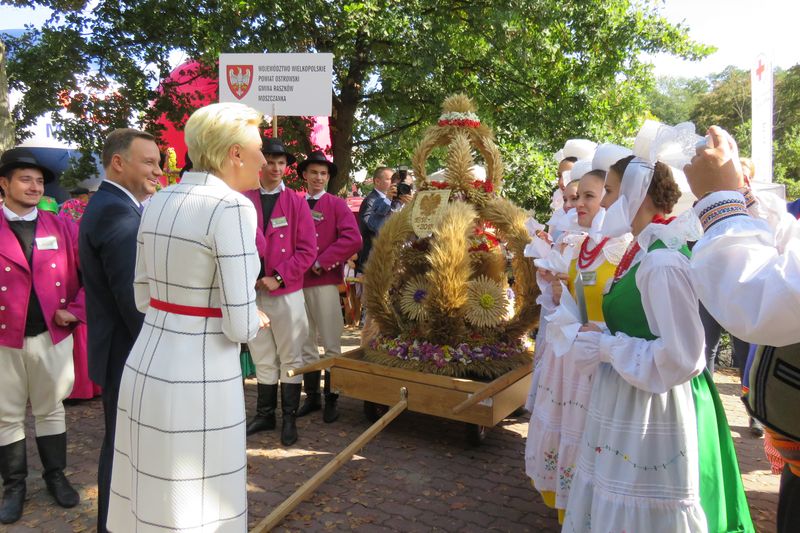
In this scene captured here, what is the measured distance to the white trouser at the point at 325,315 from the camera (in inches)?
203

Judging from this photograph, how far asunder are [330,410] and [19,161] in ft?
9.52

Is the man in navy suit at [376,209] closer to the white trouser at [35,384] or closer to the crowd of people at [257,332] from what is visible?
the crowd of people at [257,332]

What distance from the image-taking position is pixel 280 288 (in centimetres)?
459

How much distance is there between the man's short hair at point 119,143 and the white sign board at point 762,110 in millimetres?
5044

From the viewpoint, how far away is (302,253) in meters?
4.69

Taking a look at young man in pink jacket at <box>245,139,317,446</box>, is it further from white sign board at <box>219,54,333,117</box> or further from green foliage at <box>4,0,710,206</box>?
green foliage at <box>4,0,710,206</box>

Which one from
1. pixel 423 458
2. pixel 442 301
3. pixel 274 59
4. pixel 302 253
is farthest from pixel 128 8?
pixel 423 458

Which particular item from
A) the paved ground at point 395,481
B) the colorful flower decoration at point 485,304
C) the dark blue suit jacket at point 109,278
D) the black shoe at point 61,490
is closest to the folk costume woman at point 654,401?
the paved ground at point 395,481

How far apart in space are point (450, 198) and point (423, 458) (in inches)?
75.3

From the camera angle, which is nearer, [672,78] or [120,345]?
[120,345]

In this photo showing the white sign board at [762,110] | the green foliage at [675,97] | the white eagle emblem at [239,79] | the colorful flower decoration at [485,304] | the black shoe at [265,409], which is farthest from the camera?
the green foliage at [675,97]

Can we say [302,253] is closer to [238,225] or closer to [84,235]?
[84,235]

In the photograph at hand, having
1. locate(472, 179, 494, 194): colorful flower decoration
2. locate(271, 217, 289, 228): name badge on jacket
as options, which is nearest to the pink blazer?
locate(271, 217, 289, 228): name badge on jacket

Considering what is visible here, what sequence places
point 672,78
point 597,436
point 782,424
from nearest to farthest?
point 782,424
point 597,436
point 672,78
